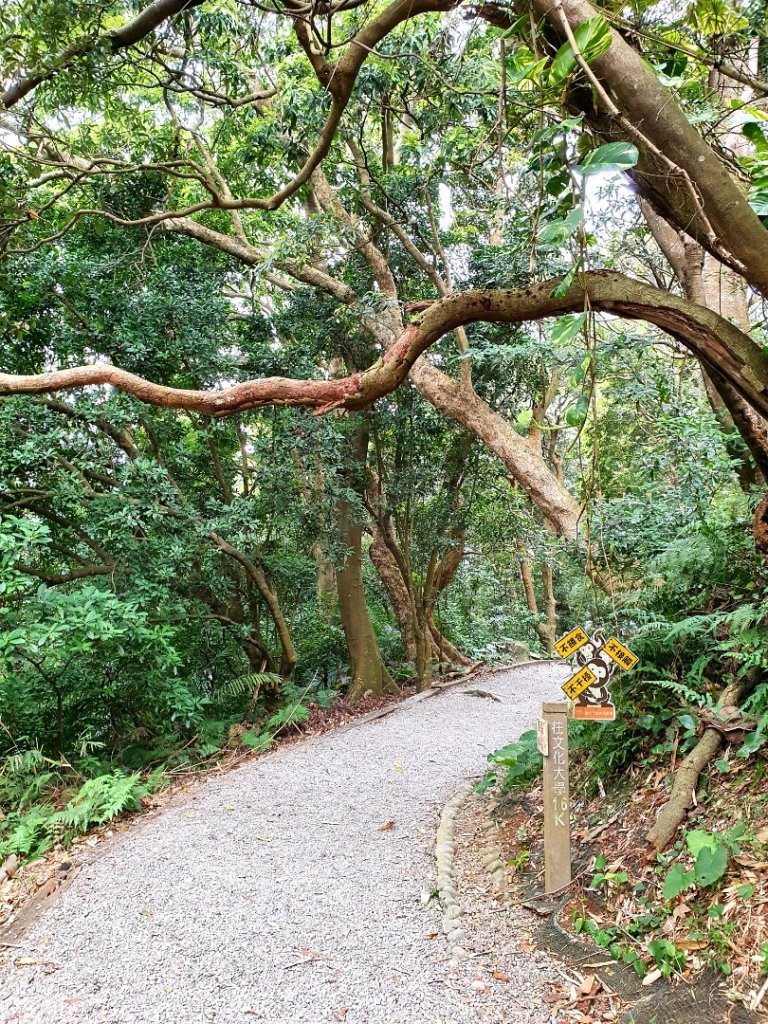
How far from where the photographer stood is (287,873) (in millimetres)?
4078

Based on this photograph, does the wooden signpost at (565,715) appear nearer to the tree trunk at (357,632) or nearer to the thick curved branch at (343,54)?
the thick curved branch at (343,54)

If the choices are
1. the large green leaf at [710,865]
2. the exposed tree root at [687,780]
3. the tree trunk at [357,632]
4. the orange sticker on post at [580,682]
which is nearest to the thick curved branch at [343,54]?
the orange sticker on post at [580,682]

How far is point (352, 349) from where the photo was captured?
8.96m

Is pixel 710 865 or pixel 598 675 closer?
pixel 710 865

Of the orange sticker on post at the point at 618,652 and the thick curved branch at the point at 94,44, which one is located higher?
the thick curved branch at the point at 94,44

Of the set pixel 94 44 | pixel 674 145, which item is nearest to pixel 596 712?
pixel 674 145

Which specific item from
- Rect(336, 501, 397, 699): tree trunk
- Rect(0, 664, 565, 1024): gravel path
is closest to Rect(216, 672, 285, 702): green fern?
Rect(336, 501, 397, 699): tree trunk

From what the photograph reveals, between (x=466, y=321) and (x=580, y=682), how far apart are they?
1.93 meters

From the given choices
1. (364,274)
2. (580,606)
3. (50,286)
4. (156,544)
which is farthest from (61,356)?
(580,606)

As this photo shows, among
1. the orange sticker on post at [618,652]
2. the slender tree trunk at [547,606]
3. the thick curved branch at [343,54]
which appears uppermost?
the thick curved branch at [343,54]

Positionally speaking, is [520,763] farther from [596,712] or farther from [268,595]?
[268,595]

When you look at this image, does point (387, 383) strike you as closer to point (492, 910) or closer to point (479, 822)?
point (492, 910)

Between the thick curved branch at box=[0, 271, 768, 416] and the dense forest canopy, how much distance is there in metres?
0.01

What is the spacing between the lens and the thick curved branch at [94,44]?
12.6 ft
